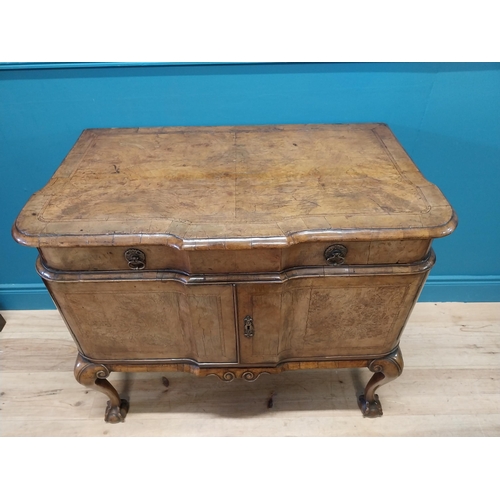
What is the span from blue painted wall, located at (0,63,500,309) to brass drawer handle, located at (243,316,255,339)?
732mm

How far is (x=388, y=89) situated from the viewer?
1.37 meters

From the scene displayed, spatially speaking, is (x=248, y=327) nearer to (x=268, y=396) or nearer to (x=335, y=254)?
(x=335, y=254)

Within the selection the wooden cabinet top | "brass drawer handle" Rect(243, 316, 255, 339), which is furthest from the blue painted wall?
"brass drawer handle" Rect(243, 316, 255, 339)

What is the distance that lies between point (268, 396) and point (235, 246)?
887mm

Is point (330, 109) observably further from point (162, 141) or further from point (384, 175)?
point (162, 141)

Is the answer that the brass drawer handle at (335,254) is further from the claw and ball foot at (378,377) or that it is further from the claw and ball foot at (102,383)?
the claw and ball foot at (102,383)

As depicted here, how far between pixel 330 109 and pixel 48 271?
1.05 meters

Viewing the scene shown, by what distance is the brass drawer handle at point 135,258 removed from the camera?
101 cm

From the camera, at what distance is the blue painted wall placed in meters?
1.33

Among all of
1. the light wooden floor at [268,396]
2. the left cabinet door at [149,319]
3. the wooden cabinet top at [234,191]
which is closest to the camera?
the wooden cabinet top at [234,191]

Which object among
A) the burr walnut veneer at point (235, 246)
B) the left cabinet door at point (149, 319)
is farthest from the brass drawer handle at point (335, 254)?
the left cabinet door at point (149, 319)

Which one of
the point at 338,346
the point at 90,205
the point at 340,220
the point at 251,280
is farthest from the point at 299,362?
the point at 90,205

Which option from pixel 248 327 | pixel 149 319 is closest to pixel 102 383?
pixel 149 319

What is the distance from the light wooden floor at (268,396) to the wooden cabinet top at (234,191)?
0.87m
